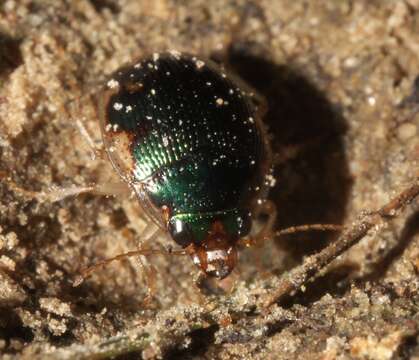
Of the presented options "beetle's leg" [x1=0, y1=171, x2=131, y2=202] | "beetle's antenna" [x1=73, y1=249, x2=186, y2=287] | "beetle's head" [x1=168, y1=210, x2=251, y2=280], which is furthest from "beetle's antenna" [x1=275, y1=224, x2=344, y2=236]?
"beetle's leg" [x1=0, y1=171, x2=131, y2=202]

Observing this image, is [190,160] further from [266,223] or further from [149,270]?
[266,223]

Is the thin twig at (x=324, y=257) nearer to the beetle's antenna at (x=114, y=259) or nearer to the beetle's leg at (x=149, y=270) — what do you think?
the beetle's antenna at (x=114, y=259)

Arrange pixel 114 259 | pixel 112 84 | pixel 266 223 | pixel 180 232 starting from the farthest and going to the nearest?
1. pixel 266 223
2. pixel 112 84
3. pixel 180 232
4. pixel 114 259

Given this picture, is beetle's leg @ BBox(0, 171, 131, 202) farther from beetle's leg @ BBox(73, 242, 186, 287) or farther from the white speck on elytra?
the white speck on elytra

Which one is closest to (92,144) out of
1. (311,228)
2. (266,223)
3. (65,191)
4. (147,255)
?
(65,191)

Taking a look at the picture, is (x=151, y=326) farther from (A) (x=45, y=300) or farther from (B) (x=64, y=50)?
(B) (x=64, y=50)

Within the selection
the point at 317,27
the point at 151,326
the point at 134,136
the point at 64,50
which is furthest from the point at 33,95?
the point at 317,27
